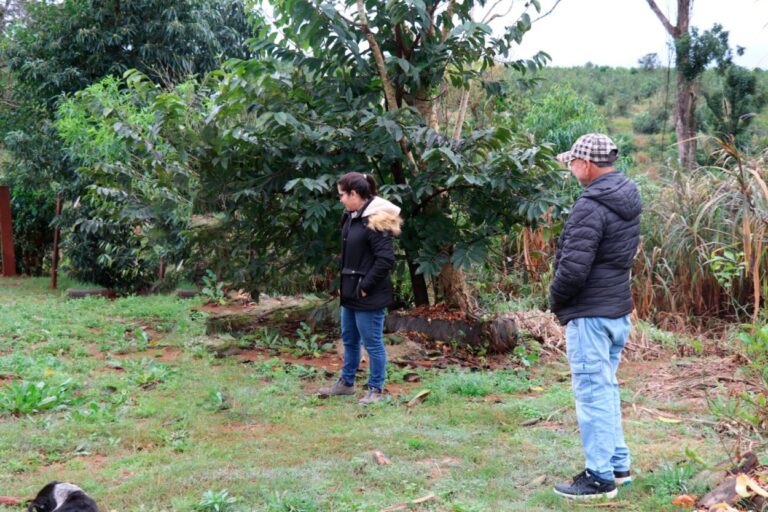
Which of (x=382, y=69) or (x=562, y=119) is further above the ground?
(x=562, y=119)

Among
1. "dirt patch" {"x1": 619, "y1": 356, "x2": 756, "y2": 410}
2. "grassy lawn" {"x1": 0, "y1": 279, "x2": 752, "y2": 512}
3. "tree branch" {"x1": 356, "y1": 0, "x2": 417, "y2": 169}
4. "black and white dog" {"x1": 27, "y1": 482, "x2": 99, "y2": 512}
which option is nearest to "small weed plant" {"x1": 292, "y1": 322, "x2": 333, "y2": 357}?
"grassy lawn" {"x1": 0, "y1": 279, "x2": 752, "y2": 512}

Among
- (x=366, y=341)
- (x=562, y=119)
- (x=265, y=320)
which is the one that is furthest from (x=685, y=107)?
(x=366, y=341)

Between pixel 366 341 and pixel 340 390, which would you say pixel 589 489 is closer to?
pixel 366 341

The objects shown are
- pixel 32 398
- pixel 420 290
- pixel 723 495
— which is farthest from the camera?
pixel 420 290

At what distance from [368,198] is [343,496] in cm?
258

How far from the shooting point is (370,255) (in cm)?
588

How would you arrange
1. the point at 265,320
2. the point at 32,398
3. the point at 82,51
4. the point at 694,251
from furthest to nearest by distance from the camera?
the point at 82,51, the point at 265,320, the point at 694,251, the point at 32,398

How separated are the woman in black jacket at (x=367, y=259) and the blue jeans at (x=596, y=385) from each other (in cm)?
214

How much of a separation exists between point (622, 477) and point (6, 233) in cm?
1581

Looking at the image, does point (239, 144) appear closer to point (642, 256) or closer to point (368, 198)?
point (368, 198)

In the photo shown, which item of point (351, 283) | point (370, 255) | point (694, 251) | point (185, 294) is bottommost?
point (185, 294)

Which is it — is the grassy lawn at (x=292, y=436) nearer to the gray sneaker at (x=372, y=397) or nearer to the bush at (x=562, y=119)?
the gray sneaker at (x=372, y=397)

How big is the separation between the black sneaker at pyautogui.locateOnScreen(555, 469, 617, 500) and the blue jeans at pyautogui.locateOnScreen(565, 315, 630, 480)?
4cm

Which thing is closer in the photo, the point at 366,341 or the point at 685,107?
the point at 366,341
